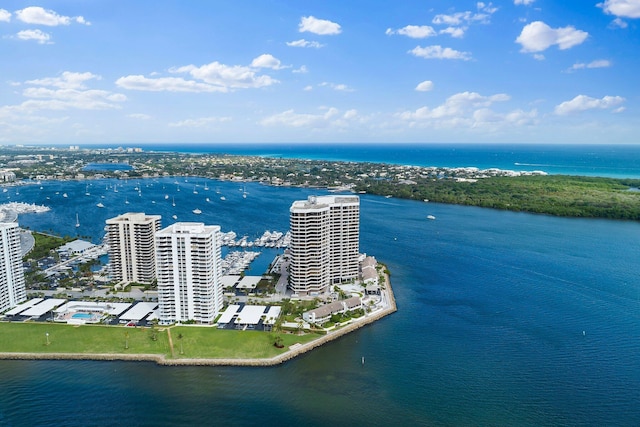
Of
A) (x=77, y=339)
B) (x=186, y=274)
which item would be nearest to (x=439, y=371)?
(x=186, y=274)

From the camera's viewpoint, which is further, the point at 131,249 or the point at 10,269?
the point at 131,249

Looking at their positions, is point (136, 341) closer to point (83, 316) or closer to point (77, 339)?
point (77, 339)

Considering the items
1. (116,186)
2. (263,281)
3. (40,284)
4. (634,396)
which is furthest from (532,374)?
(116,186)

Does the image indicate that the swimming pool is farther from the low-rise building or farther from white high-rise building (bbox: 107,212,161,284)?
the low-rise building

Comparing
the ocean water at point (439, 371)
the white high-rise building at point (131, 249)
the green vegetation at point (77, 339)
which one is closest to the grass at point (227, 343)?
the ocean water at point (439, 371)

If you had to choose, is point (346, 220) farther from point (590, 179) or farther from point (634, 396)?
point (590, 179)

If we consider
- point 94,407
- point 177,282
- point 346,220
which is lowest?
point 94,407
